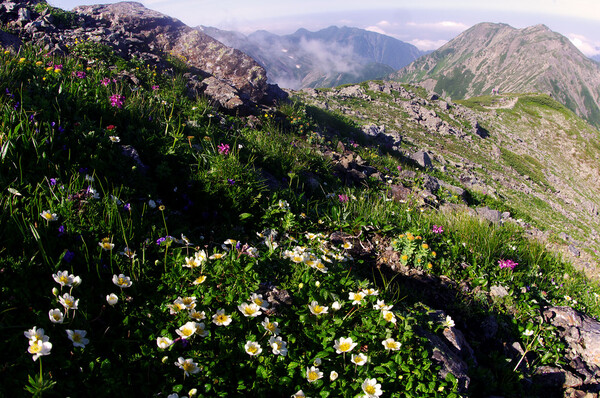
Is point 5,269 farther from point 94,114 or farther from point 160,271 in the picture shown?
point 94,114

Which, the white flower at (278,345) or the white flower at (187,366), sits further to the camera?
the white flower at (278,345)

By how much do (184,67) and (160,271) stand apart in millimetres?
11014

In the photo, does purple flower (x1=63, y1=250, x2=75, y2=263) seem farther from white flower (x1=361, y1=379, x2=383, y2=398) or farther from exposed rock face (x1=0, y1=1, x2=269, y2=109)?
exposed rock face (x1=0, y1=1, x2=269, y2=109)

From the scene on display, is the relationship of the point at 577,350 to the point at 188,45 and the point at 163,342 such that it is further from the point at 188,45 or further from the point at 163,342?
the point at 188,45

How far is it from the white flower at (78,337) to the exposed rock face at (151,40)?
8.51 metres

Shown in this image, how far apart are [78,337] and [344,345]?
1898 mm

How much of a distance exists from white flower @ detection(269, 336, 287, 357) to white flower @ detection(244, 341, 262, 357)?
11cm

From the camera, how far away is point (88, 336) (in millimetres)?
2299

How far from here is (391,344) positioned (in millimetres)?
2572

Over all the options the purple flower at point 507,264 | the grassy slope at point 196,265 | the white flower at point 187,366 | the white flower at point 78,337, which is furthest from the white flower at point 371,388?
the purple flower at point 507,264

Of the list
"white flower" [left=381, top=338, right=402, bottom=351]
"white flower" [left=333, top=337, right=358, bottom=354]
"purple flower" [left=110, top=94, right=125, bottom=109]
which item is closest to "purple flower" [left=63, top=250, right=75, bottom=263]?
"white flower" [left=333, top=337, right=358, bottom=354]

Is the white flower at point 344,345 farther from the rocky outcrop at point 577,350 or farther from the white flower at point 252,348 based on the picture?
the rocky outcrop at point 577,350

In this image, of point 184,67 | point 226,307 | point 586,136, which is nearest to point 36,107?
point 226,307

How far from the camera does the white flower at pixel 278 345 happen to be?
2.36 m
